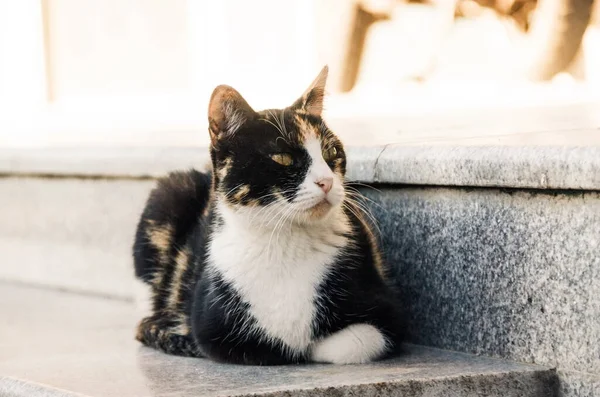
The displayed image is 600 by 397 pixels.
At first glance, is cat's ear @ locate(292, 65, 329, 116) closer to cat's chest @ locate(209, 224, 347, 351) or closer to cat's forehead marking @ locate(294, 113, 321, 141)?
cat's forehead marking @ locate(294, 113, 321, 141)

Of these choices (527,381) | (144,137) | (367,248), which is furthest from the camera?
(144,137)

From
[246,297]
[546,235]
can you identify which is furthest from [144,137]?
[546,235]

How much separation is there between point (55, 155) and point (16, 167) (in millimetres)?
372

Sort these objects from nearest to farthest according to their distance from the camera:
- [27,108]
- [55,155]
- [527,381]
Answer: [527,381], [55,155], [27,108]

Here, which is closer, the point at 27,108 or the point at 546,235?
the point at 546,235

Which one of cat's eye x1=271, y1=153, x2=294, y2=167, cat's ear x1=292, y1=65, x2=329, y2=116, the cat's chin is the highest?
cat's ear x1=292, y1=65, x2=329, y2=116

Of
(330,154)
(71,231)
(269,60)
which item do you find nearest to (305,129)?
(330,154)

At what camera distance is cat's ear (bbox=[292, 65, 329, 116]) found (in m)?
2.85

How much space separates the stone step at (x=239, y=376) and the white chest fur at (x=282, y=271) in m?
0.11

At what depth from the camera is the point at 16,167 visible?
16.2ft

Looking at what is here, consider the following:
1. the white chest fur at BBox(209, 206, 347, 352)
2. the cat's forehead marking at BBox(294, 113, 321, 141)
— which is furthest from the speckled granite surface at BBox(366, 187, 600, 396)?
the cat's forehead marking at BBox(294, 113, 321, 141)

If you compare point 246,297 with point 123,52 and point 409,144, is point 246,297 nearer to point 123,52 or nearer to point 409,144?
point 409,144

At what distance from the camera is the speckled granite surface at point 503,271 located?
2453mm

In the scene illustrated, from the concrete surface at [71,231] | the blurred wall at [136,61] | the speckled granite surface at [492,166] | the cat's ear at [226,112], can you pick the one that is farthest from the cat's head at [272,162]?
the blurred wall at [136,61]
